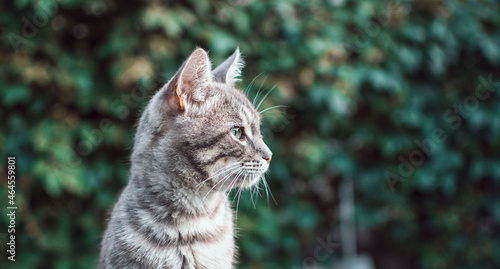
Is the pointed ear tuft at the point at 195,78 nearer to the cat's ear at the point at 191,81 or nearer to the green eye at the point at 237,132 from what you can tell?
the cat's ear at the point at 191,81

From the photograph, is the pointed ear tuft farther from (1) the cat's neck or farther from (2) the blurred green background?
(2) the blurred green background

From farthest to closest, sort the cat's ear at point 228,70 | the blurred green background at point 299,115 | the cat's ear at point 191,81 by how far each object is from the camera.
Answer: the blurred green background at point 299,115
the cat's ear at point 228,70
the cat's ear at point 191,81

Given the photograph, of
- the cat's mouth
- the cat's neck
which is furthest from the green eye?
the cat's neck

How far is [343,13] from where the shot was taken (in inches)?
113

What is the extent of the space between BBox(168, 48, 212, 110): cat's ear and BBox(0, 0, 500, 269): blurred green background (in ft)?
2.91

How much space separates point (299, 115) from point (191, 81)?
1524 millimetres

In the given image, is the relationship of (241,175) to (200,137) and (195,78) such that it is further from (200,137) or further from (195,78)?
(195,78)

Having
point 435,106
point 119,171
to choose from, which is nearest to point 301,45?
point 435,106

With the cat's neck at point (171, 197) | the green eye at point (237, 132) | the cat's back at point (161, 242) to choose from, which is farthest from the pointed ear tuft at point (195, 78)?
the cat's back at point (161, 242)

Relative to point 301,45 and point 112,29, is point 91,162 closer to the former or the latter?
point 112,29

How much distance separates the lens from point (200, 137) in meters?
1.58

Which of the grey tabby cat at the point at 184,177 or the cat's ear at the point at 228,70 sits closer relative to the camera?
the grey tabby cat at the point at 184,177

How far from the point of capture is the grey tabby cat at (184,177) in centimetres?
153

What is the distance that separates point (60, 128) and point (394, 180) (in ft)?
7.03
